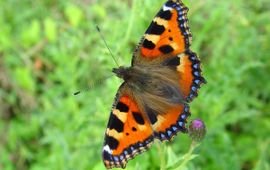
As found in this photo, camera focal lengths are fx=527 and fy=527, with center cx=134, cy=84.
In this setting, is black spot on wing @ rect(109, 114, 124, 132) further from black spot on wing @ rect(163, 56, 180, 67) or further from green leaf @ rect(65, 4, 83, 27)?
green leaf @ rect(65, 4, 83, 27)

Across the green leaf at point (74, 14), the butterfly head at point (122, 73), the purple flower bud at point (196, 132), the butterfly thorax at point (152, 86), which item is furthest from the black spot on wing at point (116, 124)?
the green leaf at point (74, 14)

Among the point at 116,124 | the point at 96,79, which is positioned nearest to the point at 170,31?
the point at 116,124

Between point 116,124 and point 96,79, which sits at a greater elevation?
point 96,79

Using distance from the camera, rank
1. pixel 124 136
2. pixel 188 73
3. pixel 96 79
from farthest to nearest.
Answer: pixel 96 79
pixel 188 73
pixel 124 136

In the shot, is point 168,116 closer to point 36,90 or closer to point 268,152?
point 268,152

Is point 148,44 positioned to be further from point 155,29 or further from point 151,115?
point 151,115

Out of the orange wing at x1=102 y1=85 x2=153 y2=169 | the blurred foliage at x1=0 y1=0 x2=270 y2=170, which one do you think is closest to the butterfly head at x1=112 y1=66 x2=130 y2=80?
the orange wing at x1=102 y1=85 x2=153 y2=169

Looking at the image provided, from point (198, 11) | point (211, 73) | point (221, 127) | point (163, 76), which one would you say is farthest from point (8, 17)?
point (163, 76)
